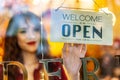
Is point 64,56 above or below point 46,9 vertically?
below

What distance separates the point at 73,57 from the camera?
7.98ft

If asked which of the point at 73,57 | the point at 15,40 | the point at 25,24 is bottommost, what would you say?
the point at 73,57

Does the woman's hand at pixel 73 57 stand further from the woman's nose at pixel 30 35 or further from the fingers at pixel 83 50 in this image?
the woman's nose at pixel 30 35

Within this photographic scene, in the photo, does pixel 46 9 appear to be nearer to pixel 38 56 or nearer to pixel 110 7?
pixel 38 56

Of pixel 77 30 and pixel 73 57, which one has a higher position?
pixel 77 30

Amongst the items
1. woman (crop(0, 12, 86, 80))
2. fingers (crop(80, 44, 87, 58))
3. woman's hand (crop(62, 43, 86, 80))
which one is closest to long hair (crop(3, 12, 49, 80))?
woman (crop(0, 12, 86, 80))

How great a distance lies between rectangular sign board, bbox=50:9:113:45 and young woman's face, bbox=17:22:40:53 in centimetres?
12

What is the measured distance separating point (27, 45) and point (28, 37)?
0.06m

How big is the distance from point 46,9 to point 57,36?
22 cm

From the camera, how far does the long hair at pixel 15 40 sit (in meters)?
2.27

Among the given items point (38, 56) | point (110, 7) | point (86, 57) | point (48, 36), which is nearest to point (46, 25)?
point (48, 36)

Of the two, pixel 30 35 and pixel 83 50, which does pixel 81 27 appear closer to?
pixel 83 50

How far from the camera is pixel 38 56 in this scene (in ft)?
7.66

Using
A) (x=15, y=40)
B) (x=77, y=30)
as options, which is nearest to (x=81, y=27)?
(x=77, y=30)
